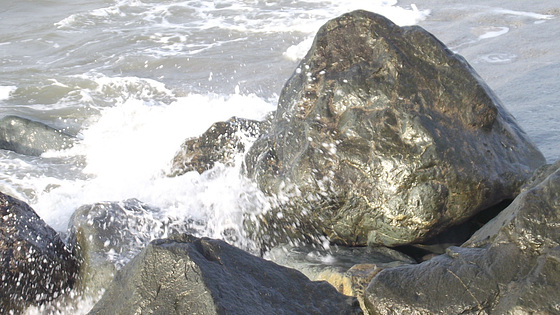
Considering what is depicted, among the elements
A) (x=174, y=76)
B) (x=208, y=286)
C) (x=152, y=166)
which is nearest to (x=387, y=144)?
(x=208, y=286)

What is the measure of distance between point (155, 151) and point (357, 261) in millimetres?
3108

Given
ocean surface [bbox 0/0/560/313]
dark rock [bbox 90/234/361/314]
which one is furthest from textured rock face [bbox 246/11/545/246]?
dark rock [bbox 90/234/361/314]

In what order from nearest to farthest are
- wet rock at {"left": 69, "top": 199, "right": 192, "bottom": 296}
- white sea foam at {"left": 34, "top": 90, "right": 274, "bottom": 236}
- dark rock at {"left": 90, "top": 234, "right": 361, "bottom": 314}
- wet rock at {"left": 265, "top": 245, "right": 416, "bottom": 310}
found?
dark rock at {"left": 90, "top": 234, "right": 361, "bottom": 314} < wet rock at {"left": 265, "top": 245, "right": 416, "bottom": 310} < wet rock at {"left": 69, "top": 199, "right": 192, "bottom": 296} < white sea foam at {"left": 34, "top": 90, "right": 274, "bottom": 236}

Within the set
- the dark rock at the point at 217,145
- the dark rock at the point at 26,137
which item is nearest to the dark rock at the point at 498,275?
the dark rock at the point at 217,145

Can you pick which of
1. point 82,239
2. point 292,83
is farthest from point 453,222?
point 82,239

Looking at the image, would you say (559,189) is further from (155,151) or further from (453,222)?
(155,151)

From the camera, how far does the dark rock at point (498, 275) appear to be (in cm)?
202

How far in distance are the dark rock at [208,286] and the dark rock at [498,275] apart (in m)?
0.22

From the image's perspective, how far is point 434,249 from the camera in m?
3.49

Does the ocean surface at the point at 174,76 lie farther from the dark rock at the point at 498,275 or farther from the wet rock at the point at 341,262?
the dark rock at the point at 498,275

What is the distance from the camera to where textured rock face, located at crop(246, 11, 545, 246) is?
3342 millimetres

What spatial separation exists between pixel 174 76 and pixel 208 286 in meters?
7.12

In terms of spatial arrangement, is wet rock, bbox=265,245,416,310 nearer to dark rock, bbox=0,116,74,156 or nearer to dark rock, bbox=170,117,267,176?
dark rock, bbox=170,117,267,176

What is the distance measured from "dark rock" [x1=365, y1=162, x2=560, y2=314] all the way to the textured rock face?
0.99 meters
